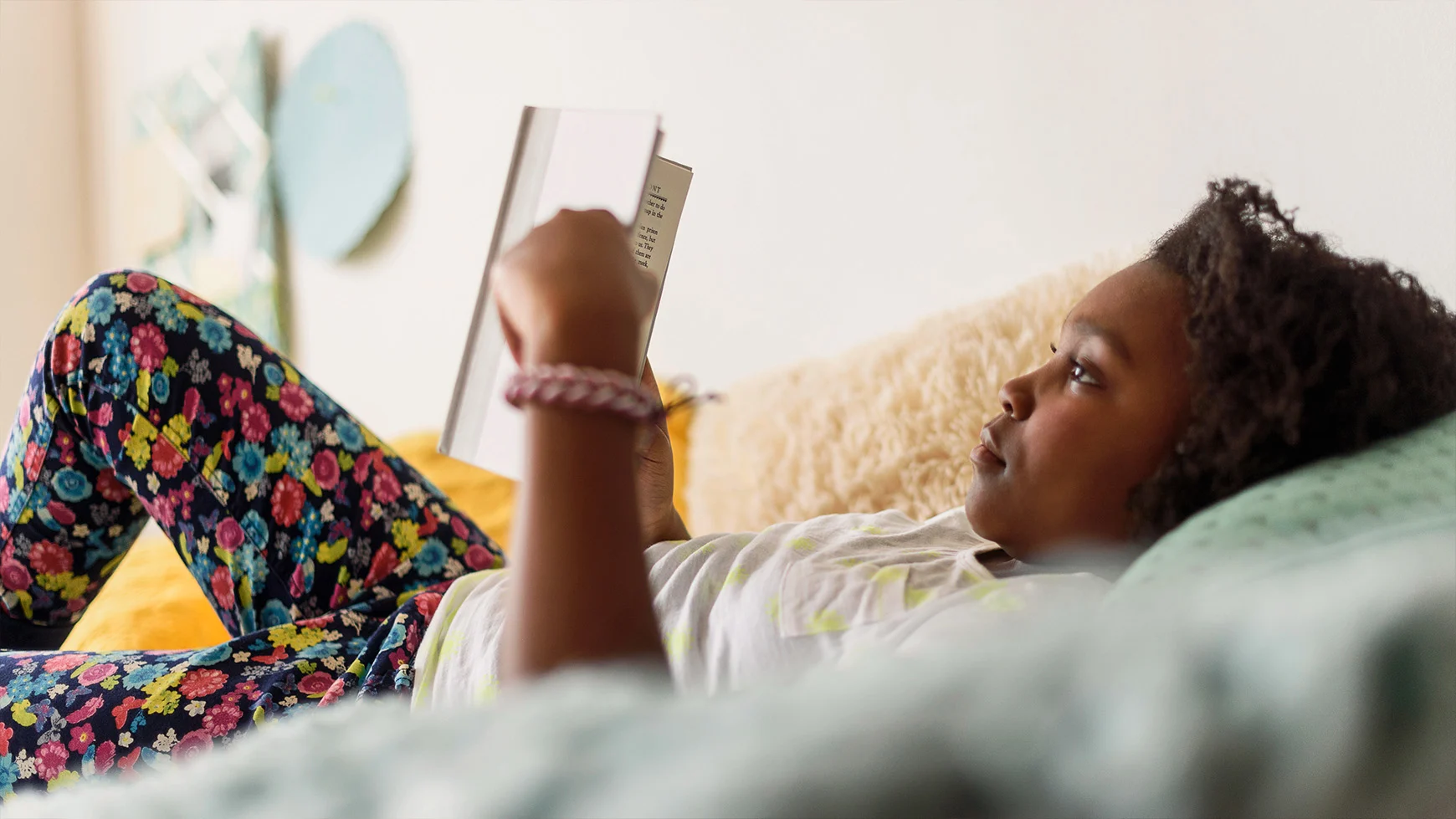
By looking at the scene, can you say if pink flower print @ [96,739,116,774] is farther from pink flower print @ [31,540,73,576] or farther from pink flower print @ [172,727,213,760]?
pink flower print @ [31,540,73,576]

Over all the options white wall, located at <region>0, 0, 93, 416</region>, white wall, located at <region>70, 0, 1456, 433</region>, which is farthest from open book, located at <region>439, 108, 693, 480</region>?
white wall, located at <region>0, 0, 93, 416</region>

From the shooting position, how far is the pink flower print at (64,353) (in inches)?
35.0

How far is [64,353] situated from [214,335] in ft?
0.37

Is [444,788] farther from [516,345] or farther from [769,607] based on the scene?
[769,607]

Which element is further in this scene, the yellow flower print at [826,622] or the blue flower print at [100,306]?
the blue flower print at [100,306]

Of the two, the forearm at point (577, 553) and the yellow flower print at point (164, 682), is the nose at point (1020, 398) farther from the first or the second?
the yellow flower print at point (164, 682)

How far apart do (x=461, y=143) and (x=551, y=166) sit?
1.18 metres

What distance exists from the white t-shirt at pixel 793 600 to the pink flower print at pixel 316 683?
0.07 meters

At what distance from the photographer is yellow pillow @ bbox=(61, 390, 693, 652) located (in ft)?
3.51

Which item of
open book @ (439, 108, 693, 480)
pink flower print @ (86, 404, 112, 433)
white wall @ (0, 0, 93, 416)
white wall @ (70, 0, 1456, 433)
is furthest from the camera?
white wall @ (0, 0, 93, 416)

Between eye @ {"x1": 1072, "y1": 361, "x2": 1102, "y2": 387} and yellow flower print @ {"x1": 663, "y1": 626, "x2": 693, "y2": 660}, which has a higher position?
eye @ {"x1": 1072, "y1": 361, "x2": 1102, "y2": 387}

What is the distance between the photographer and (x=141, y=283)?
0.91m

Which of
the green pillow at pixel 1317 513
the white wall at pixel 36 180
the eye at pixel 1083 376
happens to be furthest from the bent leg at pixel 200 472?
the white wall at pixel 36 180

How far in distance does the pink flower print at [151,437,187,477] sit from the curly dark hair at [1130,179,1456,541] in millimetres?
709
